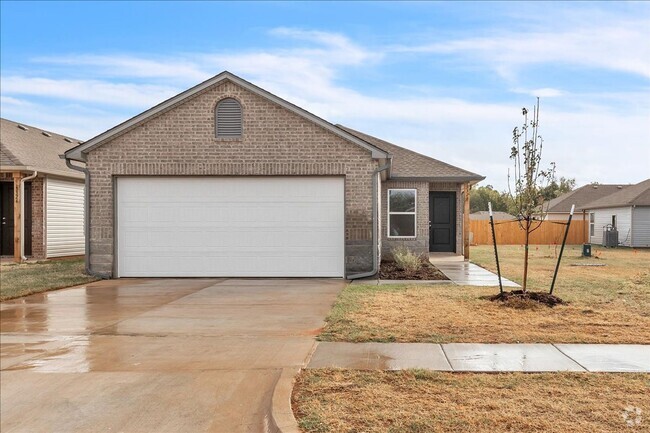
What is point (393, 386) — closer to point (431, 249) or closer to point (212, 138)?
point (212, 138)

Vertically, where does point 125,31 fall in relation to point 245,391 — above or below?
above

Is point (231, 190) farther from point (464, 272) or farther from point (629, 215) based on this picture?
point (629, 215)

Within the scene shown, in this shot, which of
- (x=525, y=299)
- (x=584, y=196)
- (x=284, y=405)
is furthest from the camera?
(x=584, y=196)

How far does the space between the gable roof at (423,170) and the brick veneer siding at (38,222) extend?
11.4 metres

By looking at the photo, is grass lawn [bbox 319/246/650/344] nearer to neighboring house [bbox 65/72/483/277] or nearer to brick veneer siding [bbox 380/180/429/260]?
neighboring house [bbox 65/72/483/277]

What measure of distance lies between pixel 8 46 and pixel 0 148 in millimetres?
3680

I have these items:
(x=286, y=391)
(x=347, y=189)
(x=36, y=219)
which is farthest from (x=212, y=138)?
(x=286, y=391)

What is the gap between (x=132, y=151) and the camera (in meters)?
14.8

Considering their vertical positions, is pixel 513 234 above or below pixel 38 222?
below

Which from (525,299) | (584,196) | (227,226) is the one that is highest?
(584,196)

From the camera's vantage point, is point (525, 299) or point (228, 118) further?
point (228, 118)

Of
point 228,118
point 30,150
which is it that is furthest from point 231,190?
point 30,150

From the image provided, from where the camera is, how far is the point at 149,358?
21.0ft

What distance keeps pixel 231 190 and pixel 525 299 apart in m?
8.45
